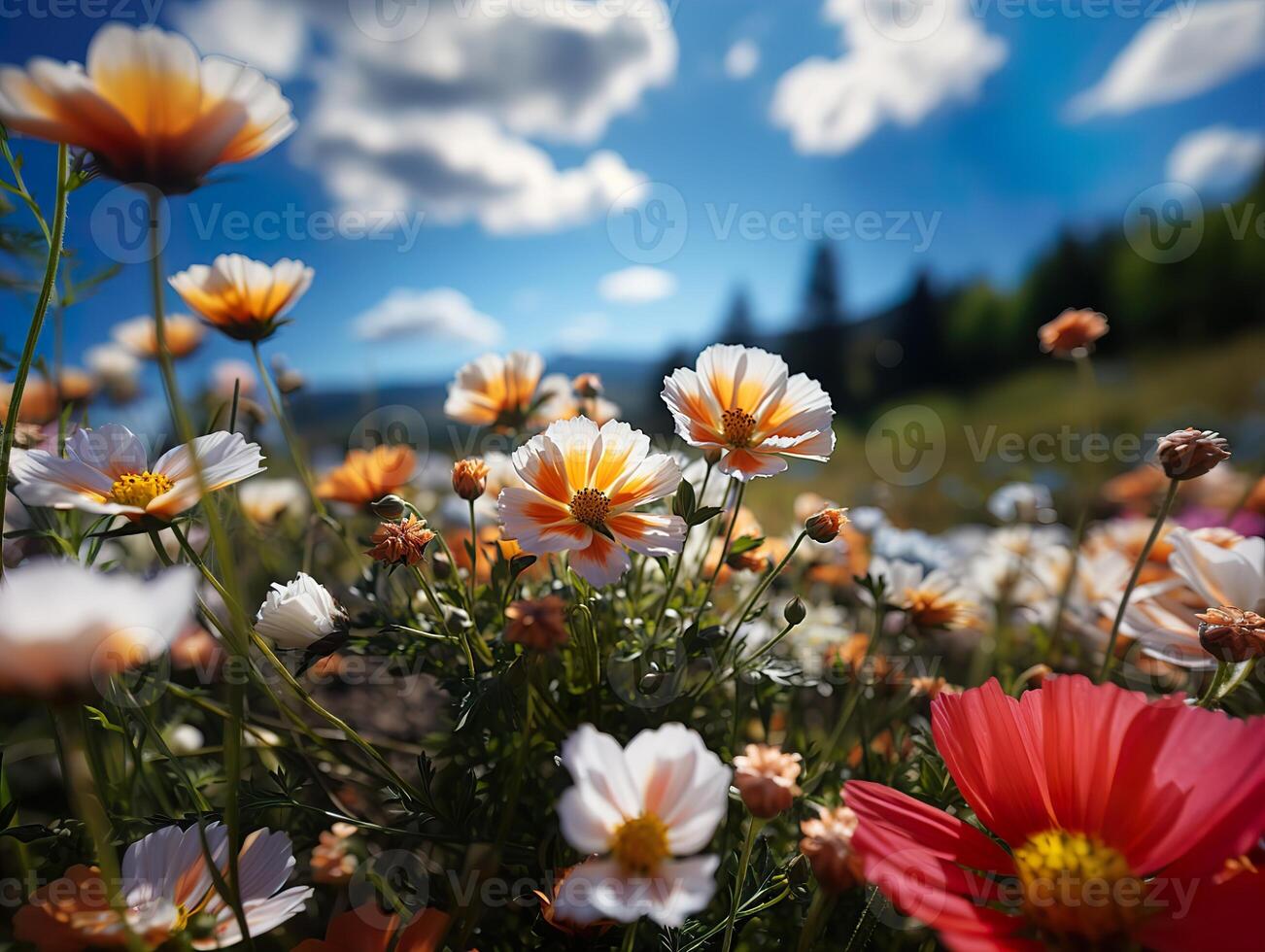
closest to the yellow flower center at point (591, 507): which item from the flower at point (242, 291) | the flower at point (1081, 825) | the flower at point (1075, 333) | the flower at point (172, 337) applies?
the flower at point (1081, 825)

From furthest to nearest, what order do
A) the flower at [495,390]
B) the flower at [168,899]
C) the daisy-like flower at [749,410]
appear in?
the flower at [495,390] < the daisy-like flower at [749,410] < the flower at [168,899]

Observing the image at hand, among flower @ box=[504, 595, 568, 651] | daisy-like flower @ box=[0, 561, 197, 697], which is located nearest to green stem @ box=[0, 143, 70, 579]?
daisy-like flower @ box=[0, 561, 197, 697]

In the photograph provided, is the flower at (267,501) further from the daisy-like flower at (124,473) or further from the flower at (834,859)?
the flower at (834,859)

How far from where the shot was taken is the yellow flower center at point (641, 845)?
1.00 feet

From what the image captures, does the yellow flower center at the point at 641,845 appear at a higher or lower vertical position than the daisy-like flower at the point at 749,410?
lower

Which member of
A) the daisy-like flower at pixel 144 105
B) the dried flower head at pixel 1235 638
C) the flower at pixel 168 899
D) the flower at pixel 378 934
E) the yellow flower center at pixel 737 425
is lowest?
the flower at pixel 378 934

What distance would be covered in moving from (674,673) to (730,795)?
0.09 meters

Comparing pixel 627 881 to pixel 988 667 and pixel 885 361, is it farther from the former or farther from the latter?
pixel 885 361

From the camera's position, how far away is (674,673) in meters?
0.49

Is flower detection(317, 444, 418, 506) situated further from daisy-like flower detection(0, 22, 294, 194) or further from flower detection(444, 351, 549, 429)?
daisy-like flower detection(0, 22, 294, 194)

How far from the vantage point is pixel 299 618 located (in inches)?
17.7

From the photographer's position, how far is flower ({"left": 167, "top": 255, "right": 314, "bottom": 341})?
568 mm

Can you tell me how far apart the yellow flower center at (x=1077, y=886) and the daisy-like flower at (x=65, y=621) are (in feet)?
1.34

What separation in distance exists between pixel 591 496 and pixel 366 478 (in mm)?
323
